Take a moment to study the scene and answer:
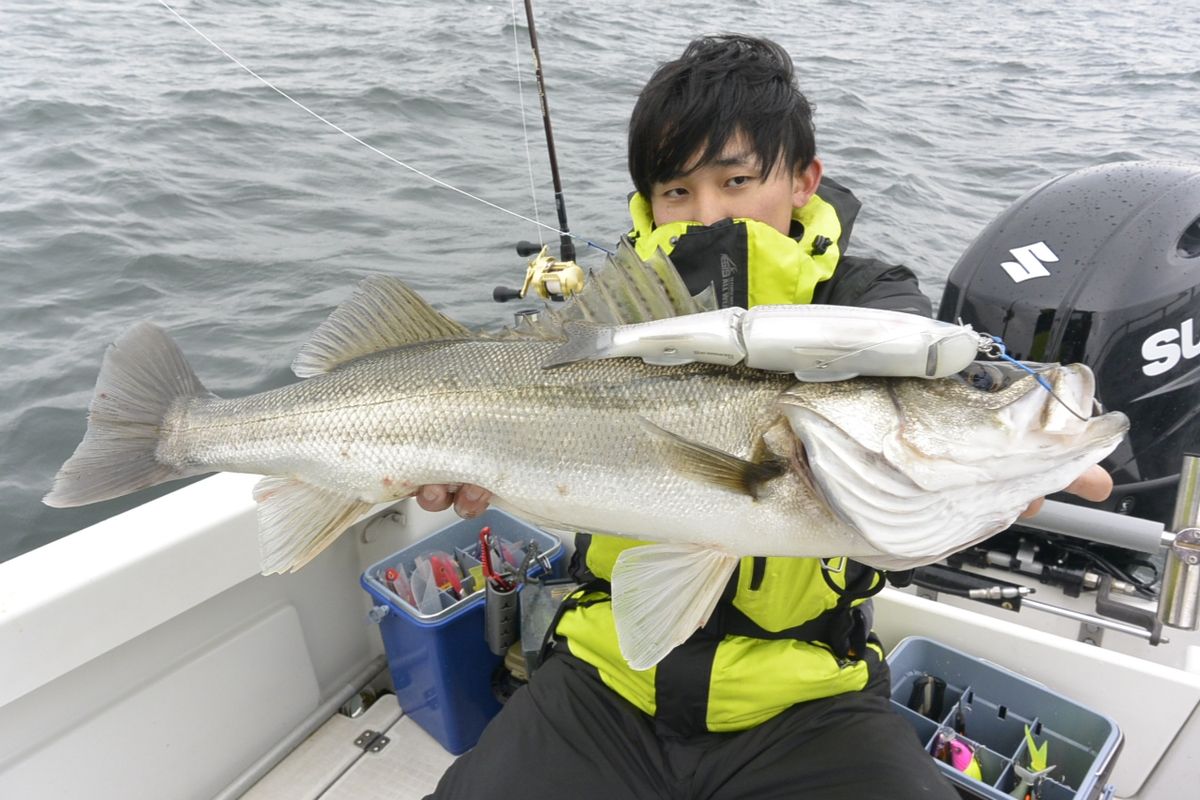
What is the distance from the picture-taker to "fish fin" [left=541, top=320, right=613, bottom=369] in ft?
5.92

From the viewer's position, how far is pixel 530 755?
6.95 feet

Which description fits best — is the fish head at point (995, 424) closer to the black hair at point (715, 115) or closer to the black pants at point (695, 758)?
the black pants at point (695, 758)

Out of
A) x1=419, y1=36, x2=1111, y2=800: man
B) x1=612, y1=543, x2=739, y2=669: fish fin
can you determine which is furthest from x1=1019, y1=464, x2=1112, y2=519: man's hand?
x1=612, y1=543, x2=739, y2=669: fish fin

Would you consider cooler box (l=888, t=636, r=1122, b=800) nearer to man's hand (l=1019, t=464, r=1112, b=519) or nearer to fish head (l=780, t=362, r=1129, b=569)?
man's hand (l=1019, t=464, r=1112, b=519)

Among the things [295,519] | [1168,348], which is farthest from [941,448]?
[1168,348]

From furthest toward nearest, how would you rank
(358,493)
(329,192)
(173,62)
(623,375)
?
(173,62)
(329,192)
(358,493)
(623,375)

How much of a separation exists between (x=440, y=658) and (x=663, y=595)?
1.51 m

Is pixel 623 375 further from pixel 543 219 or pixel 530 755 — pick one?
pixel 543 219

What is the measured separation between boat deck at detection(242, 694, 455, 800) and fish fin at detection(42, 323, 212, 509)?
4.94 ft

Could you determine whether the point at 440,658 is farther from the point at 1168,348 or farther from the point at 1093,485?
the point at 1168,348

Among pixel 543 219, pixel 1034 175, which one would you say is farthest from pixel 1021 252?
pixel 1034 175

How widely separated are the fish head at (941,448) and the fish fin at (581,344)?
0.43 meters

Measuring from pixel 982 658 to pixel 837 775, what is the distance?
41.5 inches

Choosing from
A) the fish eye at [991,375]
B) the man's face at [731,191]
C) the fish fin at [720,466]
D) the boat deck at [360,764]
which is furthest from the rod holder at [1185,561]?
the boat deck at [360,764]
